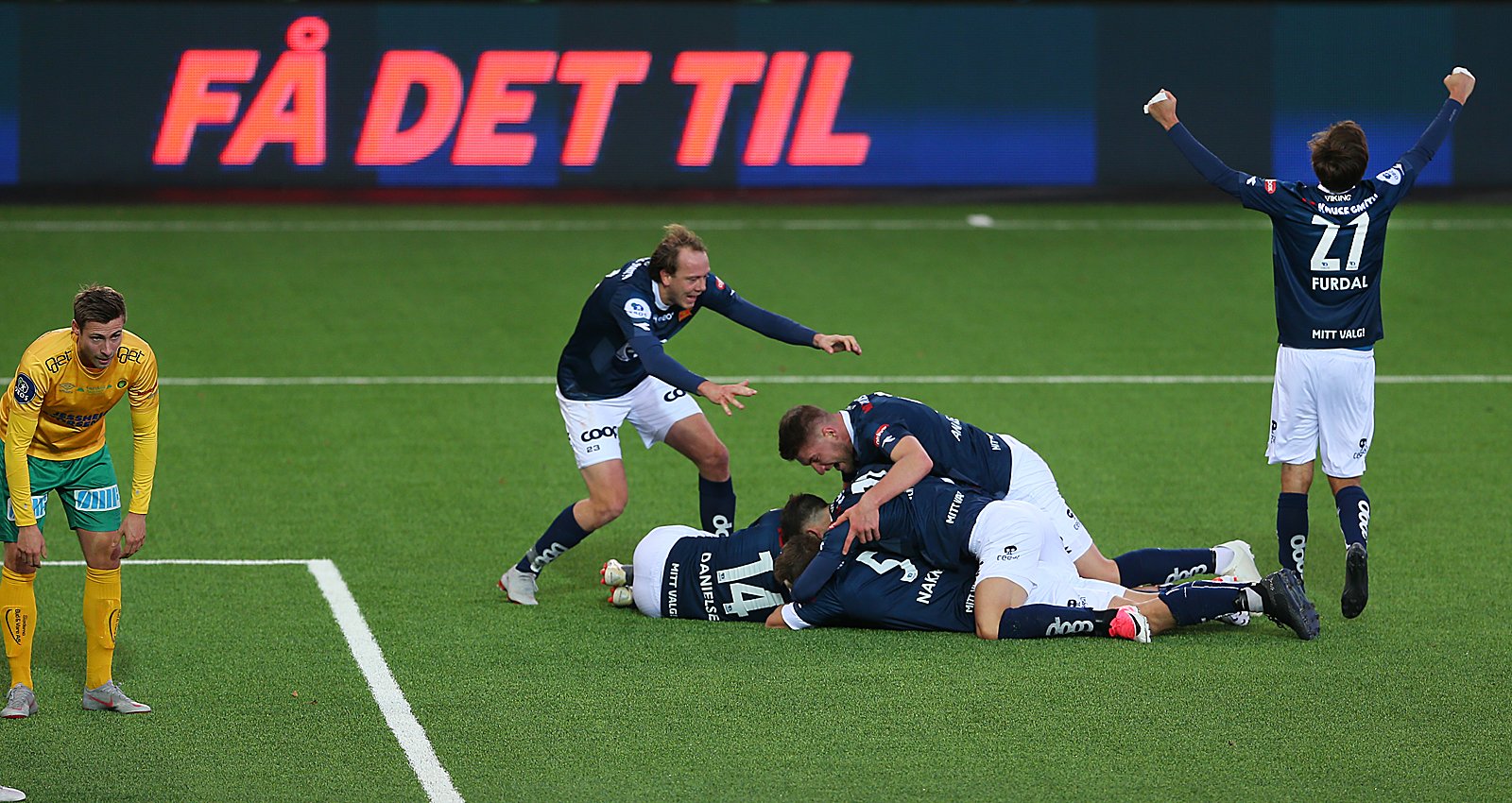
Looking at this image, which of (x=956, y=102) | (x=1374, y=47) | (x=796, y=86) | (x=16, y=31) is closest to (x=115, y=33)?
(x=16, y=31)

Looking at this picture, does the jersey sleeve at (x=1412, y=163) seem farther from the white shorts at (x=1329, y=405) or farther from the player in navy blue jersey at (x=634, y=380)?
the player in navy blue jersey at (x=634, y=380)

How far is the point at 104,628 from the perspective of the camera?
6930 mm

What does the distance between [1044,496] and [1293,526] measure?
1.21m

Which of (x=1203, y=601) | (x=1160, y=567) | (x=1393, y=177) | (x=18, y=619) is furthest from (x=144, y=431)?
(x=1393, y=177)

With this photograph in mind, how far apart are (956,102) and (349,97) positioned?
7866mm

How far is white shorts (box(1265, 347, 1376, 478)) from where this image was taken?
8.09 meters

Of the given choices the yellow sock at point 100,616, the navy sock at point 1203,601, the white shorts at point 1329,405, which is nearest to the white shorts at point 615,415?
the yellow sock at point 100,616

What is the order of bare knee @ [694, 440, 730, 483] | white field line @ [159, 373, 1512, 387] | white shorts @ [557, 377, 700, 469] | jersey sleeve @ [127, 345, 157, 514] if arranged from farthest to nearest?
white field line @ [159, 373, 1512, 387]
bare knee @ [694, 440, 730, 483]
white shorts @ [557, 377, 700, 469]
jersey sleeve @ [127, 345, 157, 514]

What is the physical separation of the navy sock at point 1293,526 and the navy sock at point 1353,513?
0.23 m

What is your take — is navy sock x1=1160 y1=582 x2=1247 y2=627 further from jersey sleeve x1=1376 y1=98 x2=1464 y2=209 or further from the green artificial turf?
jersey sleeve x1=1376 y1=98 x2=1464 y2=209

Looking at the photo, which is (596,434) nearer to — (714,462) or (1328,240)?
(714,462)

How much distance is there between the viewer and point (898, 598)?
26.0 feet

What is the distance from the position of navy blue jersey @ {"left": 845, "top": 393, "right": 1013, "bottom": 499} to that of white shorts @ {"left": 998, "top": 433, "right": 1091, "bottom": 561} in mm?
50

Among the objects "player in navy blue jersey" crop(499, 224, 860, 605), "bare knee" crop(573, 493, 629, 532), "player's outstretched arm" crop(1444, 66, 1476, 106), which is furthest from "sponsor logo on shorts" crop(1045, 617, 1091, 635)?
"player's outstretched arm" crop(1444, 66, 1476, 106)
